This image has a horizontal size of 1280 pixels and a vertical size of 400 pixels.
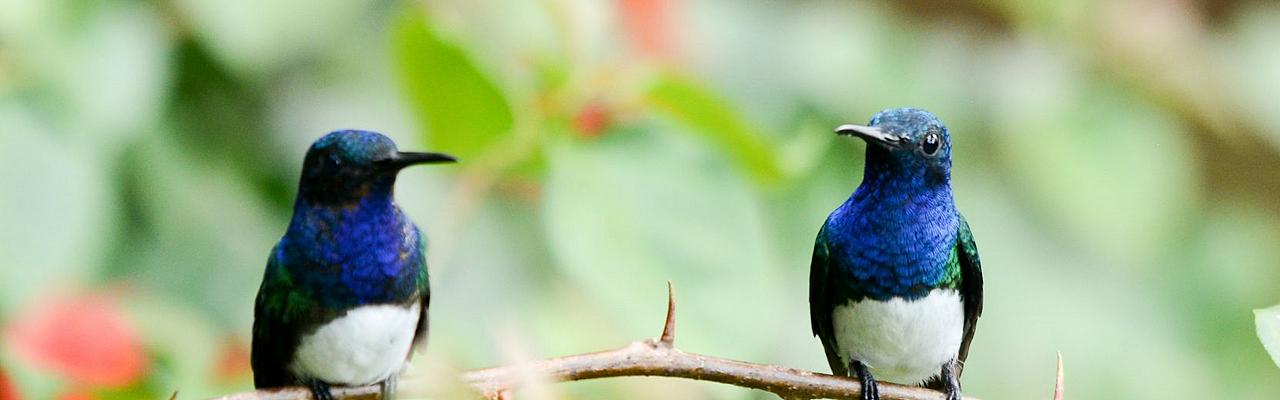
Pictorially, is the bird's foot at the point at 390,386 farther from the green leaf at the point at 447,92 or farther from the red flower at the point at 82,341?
the red flower at the point at 82,341

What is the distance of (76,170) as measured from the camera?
147cm

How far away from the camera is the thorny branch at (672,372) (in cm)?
56

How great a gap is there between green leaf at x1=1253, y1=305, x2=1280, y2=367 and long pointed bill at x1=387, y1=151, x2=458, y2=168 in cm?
30

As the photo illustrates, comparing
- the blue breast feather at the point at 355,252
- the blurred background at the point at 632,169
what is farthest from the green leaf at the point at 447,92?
the blue breast feather at the point at 355,252

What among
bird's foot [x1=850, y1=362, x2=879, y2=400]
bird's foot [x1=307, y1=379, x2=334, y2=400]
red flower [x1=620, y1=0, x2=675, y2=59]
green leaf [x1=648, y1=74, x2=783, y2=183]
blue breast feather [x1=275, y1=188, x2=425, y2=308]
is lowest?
bird's foot [x1=307, y1=379, x2=334, y2=400]

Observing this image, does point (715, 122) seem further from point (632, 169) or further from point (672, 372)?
point (672, 372)

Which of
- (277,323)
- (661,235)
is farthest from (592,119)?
(277,323)

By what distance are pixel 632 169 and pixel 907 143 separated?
0.59m

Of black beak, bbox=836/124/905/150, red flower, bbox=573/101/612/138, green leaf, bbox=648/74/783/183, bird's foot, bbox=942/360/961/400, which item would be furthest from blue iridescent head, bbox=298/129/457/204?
red flower, bbox=573/101/612/138

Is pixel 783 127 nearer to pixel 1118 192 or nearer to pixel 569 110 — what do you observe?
pixel 1118 192

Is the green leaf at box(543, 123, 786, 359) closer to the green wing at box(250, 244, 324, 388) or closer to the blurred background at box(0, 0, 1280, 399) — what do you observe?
the blurred background at box(0, 0, 1280, 399)

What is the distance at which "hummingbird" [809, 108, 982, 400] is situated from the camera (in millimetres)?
595

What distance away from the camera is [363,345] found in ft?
2.33

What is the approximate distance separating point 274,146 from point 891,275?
1.47m
